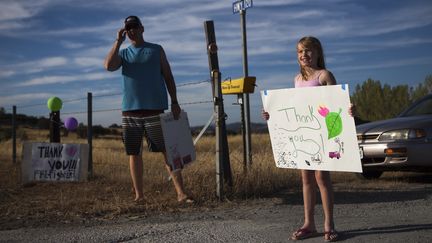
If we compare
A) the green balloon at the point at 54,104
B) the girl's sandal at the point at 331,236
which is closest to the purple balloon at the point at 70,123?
the green balloon at the point at 54,104

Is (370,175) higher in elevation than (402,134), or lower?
lower

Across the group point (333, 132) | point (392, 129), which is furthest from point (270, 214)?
point (392, 129)

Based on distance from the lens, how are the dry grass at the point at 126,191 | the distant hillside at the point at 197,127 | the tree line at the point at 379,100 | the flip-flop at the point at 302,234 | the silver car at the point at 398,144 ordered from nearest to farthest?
the flip-flop at the point at 302,234 → the dry grass at the point at 126,191 → the silver car at the point at 398,144 → the distant hillside at the point at 197,127 → the tree line at the point at 379,100

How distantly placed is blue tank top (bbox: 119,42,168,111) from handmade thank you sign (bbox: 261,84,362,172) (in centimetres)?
144

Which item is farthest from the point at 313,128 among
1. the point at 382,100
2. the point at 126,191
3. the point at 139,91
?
the point at 382,100

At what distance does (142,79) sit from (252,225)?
80.5 inches

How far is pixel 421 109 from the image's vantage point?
327 inches

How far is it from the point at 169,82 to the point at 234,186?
57.4 inches

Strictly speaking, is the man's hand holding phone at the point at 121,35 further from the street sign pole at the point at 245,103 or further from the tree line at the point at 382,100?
the tree line at the point at 382,100

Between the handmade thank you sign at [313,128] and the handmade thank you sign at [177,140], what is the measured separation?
1.41m

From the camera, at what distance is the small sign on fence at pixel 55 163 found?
736 cm

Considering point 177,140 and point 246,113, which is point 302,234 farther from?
point 246,113

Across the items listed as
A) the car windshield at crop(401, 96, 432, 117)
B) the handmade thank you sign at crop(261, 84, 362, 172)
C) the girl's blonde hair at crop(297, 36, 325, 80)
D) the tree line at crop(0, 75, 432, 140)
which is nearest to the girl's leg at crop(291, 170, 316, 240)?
the handmade thank you sign at crop(261, 84, 362, 172)

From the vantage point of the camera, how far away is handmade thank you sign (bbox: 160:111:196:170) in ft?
19.4
